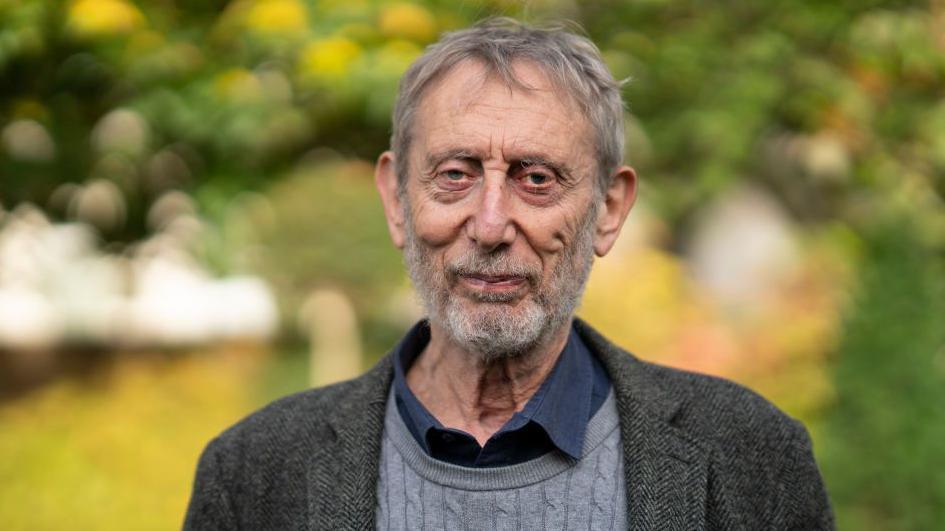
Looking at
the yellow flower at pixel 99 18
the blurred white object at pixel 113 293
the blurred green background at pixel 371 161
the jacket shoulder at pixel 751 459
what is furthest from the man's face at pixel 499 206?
the blurred white object at pixel 113 293

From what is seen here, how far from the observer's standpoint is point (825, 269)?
8.49 metres

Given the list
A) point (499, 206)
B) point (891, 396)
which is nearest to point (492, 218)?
point (499, 206)

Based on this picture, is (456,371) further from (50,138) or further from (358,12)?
(50,138)

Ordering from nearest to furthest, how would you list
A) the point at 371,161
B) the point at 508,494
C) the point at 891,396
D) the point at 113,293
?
the point at 508,494, the point at 371,161, the point at 891,396, the point at 113,293

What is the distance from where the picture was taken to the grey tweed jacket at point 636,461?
227 centimetres

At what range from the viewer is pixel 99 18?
3.56m

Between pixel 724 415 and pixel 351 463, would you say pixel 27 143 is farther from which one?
pixel 724 415

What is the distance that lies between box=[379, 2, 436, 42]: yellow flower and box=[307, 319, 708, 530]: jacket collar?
174cm

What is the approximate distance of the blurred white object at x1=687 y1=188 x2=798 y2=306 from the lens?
9.48m

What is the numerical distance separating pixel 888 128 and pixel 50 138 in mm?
3534

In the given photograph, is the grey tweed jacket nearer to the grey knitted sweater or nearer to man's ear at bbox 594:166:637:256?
the grey knitted sweater

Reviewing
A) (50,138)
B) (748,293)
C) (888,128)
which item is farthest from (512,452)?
(748,293)

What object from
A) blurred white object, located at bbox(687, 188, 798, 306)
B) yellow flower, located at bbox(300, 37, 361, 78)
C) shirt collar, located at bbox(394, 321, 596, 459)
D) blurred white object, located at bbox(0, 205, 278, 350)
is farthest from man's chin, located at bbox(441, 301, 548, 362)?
blurred white object, located at bbox(687, 188, 798, 306)

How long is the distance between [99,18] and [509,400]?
197 cm
